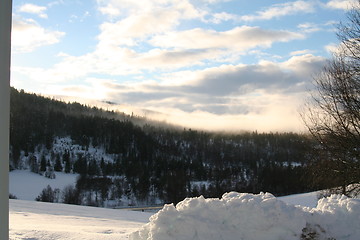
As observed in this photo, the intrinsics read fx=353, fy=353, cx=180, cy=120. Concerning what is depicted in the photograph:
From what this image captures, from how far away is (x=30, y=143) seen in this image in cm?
11456

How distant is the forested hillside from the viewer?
95.8 metres

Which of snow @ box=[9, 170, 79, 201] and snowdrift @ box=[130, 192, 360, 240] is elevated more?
snowdrift @ box=[130, 192, 360, 240]

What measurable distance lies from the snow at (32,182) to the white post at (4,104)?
8835cm

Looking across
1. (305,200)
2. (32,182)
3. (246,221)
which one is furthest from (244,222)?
(32,182)

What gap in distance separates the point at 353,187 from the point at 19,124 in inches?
4269

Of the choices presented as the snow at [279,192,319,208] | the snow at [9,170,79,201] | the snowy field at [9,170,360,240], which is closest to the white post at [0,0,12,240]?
the snowy field at [9,170,360,240]

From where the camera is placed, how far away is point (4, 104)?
2.73m

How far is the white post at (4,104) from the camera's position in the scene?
2701mm

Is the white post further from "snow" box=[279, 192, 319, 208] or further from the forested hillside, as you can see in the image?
the forested hillside

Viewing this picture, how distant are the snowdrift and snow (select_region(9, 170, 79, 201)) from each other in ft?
286

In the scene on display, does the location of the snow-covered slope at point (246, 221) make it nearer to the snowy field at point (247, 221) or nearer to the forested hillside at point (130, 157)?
the snowy field at point (247, 221)

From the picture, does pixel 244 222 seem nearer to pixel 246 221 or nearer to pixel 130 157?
pixel 246 221

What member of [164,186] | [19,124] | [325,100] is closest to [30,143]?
[19,124]

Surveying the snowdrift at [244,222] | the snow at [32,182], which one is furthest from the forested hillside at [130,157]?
the snowdrift at [244,222]
